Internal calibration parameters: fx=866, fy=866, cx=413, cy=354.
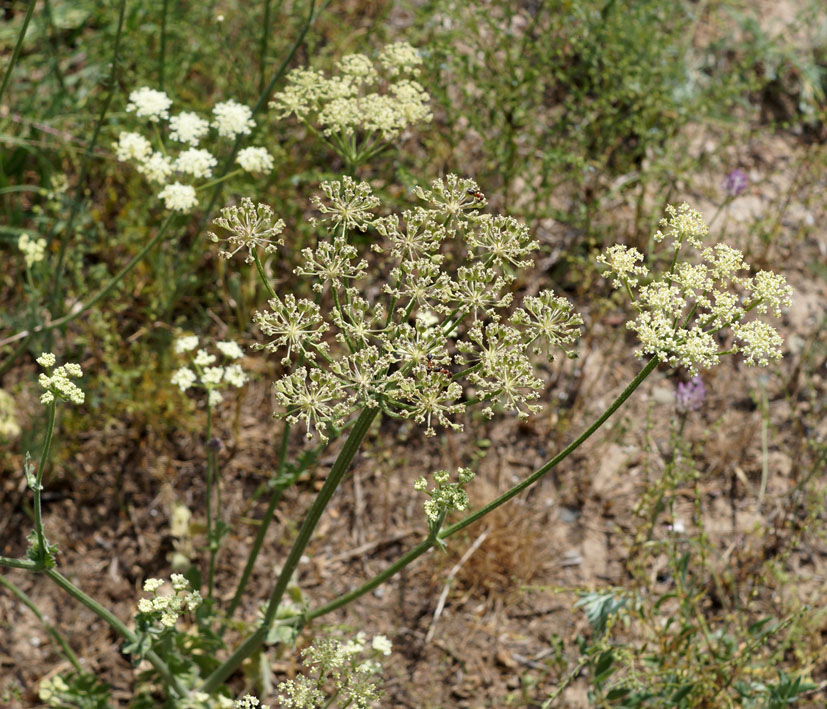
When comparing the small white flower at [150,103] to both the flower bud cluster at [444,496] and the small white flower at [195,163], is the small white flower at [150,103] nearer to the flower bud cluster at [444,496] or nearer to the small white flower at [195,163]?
the small white flower at [195,163]

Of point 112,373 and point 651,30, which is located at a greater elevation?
point 651,30

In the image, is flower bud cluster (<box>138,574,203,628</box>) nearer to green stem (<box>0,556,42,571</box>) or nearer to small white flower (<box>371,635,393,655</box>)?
green stem (<box>0,556,42,571</box>)

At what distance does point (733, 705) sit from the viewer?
3580 millimetres

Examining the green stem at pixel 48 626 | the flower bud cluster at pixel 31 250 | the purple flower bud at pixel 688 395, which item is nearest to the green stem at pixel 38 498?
the green stem at pixel 48 626

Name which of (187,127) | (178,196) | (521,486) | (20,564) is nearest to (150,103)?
(187,127)

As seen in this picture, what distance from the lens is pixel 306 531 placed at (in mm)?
2648

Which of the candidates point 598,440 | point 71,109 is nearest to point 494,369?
point 598,440

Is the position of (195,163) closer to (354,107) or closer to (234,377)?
(354,107)

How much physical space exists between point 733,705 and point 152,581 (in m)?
2.48

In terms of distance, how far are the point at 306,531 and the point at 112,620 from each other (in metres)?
0.62

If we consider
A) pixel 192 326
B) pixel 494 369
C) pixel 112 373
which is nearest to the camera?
pixel 494 369

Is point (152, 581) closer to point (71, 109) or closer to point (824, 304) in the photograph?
point (71, 109)

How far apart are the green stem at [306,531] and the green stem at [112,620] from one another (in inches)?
7.5

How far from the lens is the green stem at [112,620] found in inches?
94.4
